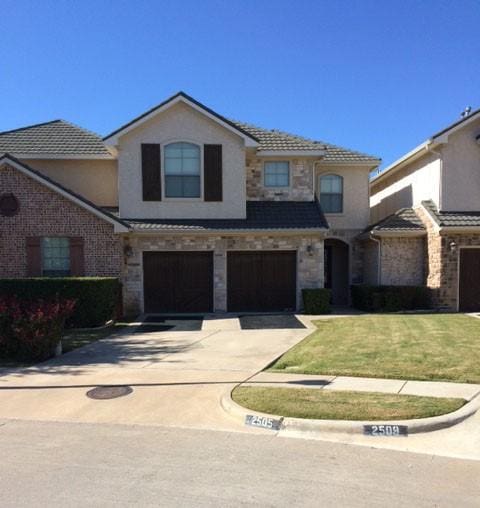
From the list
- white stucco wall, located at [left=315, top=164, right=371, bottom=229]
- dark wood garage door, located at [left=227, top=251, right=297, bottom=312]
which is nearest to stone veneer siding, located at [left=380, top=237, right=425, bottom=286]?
white stucco wall, located at [left=315, top=164, right=371, bottom=229]

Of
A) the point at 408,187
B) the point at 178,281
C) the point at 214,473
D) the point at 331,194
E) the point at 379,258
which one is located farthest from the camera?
the point at 408,187

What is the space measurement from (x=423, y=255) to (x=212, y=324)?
870 centimetres

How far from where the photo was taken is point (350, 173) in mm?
18562

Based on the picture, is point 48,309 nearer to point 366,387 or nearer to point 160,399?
point 160,399

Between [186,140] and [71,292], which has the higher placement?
[186,140]

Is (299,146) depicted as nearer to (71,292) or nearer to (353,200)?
(353,200)

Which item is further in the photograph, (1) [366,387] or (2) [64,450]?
(1) [366,387]

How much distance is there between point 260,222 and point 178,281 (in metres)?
3.66

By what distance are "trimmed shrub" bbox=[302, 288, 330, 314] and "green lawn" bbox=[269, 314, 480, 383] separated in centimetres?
221

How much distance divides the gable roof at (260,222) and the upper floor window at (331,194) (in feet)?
6.53

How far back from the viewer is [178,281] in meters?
15.9

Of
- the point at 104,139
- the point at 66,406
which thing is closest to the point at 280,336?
the point at 66,406

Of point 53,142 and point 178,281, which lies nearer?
point 178,281

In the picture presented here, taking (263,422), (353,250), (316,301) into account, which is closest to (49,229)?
(316,301)
